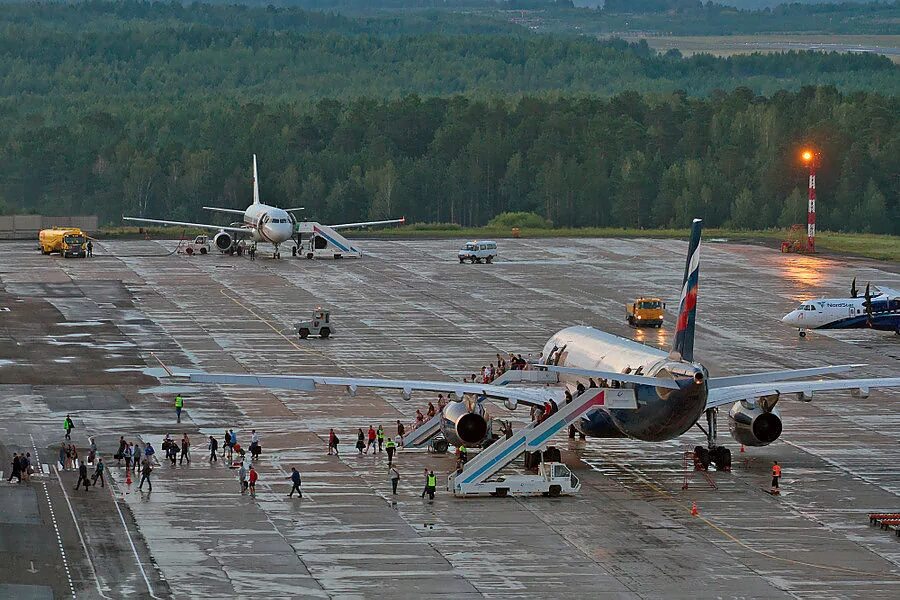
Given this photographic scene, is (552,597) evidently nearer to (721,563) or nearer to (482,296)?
(721,563)

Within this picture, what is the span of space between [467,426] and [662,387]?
26.0 feet

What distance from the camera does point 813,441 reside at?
221 feet

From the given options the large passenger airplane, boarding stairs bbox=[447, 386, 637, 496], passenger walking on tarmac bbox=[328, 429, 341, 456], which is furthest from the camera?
passenger walking on tarmac bbox=[328, 429, 341, 456]

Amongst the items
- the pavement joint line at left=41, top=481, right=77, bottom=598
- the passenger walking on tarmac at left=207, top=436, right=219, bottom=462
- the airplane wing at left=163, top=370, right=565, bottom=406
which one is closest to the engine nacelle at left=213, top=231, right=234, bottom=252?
the passenger walking on tarmac at left=207, top=436, right=219, bottom=462

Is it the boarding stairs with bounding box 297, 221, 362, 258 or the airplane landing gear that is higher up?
the boarding stairs with bounding box 297, 221, 362, 258

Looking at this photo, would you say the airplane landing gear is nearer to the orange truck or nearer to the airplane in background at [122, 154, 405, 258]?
the airplane in background at [122, 154, 405, 258]

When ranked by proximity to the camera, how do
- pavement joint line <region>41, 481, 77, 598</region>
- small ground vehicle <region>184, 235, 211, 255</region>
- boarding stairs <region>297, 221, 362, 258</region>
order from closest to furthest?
pavement joint line <region>41, 481, 77, 598</region>, boarding stairs <region>297, 221, 362, 258</region>, small ground vehicle <region>184, 235, 211, 255</region>

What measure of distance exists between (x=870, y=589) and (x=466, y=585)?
419 inches

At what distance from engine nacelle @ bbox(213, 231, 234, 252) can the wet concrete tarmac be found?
2275 cm

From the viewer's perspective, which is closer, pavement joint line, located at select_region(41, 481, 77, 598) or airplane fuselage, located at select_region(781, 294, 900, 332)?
pavement joint line, located at select_region(41, 481, 77, 598)

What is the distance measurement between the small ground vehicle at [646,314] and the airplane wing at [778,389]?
37.0m

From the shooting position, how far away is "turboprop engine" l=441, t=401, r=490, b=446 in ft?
198


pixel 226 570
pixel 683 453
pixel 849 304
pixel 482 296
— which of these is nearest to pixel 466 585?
pixel 226 570

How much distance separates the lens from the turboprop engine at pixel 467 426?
198 ft
